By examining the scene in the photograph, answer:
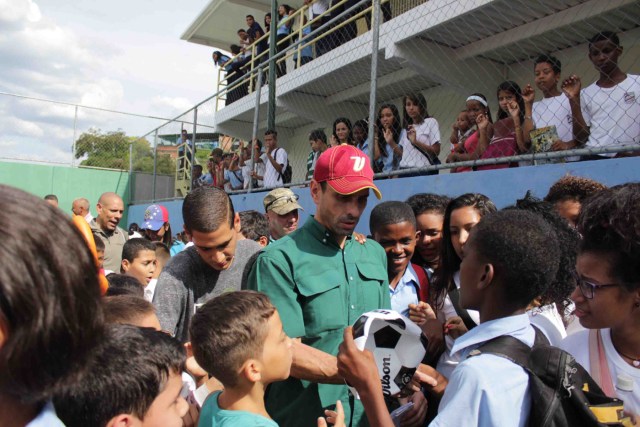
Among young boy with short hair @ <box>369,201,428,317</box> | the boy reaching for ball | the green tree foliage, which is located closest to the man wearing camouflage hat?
young boy with short hair @ <box>369,201,428,317</box>

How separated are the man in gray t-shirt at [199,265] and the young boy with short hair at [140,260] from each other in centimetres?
180

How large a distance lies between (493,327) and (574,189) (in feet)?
5.55

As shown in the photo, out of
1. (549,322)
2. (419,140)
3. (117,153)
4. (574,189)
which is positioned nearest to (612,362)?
(549,322)

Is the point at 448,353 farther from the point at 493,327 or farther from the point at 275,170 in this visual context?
the point at 275,170

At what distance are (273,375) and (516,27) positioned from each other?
6.33 metres

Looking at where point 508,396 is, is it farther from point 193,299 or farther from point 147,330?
point 193,299

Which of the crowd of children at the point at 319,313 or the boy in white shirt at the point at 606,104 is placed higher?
the boy in white shirt at the point at 606,104

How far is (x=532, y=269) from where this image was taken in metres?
1.47

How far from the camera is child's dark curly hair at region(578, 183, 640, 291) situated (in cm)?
145

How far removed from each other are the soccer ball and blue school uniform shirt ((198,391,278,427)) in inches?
15.3

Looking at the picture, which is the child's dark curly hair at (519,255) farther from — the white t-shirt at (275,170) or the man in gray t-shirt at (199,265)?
the white t-shirt at (275,170)

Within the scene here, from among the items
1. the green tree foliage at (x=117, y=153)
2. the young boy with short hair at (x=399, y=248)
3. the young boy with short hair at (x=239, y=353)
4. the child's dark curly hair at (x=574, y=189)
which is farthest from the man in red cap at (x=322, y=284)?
the green tree foliage at (x=117, y=153)

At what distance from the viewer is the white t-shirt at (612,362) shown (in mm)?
1432

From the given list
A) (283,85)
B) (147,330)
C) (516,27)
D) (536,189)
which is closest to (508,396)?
(147,330)
